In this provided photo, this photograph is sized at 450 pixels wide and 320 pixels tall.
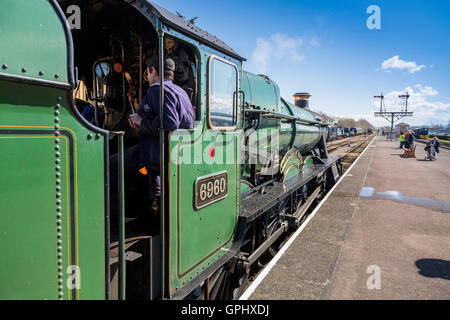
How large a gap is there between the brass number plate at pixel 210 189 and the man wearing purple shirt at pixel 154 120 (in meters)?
0.40

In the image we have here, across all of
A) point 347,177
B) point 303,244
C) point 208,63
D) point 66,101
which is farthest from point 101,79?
point 347,177

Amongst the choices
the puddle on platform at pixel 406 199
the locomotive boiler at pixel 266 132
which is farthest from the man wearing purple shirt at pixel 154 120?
the puddle on platform at pixel 406 199

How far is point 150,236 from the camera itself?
7.76ft

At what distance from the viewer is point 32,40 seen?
1.40 m

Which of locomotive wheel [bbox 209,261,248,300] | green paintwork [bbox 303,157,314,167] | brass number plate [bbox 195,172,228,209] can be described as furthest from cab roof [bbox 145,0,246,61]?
green paintwork [bbox 303,157,314,167]

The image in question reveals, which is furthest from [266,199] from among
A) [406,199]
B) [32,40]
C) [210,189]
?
[406,199]

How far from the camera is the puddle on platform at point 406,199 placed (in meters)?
7.82

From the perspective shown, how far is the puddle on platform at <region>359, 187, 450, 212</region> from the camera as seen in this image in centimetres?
782

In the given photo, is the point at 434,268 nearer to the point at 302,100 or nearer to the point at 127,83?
the point at 127,83

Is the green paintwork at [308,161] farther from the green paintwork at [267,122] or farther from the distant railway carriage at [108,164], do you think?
the distant railway carriage at [108,164]

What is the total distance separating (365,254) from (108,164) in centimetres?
444

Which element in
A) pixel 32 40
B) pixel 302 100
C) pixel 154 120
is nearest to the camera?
pixel 32 40

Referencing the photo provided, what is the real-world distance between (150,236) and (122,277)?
414 mm
